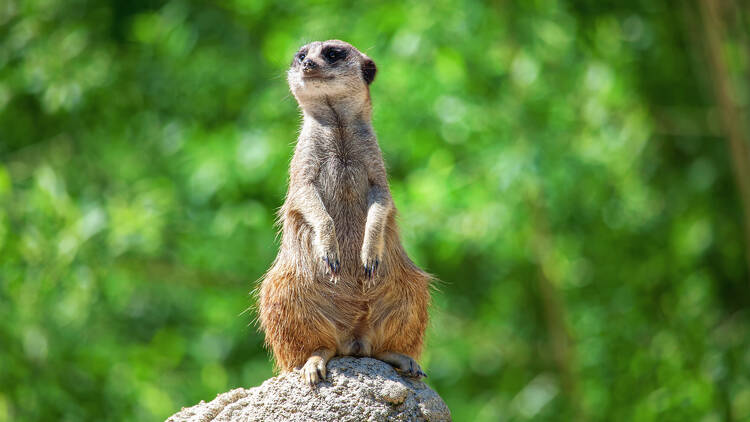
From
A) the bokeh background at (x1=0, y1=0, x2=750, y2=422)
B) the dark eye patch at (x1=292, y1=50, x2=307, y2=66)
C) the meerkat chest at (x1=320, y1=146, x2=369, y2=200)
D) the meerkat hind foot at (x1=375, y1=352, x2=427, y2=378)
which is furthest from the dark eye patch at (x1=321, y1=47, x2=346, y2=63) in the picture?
the bokeh background at (x1=0, y1=0, x2=750, y2=422)

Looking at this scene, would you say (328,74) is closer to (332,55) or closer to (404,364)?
(332,55)

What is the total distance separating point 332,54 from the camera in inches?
159

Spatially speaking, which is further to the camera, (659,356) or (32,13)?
(32,13)

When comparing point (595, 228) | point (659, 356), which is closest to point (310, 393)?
point (659, 356)

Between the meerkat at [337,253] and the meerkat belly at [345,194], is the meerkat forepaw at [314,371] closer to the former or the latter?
the meerkat at [337,253]

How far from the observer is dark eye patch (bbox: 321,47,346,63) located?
4035 mm

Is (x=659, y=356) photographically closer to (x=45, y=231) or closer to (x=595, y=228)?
(x=595, y=228)

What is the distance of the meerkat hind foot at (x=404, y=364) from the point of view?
3654 mm

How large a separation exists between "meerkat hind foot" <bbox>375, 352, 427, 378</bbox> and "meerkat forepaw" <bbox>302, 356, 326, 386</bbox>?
297 millimetres

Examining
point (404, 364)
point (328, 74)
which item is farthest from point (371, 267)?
point (328, 74)

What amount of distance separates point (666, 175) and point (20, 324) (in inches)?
237

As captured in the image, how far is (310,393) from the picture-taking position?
3.44m

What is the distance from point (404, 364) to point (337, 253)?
0.49m

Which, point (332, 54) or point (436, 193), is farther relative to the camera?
point (436, 193)
